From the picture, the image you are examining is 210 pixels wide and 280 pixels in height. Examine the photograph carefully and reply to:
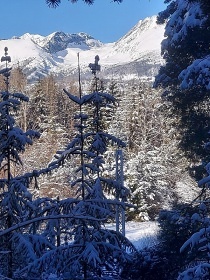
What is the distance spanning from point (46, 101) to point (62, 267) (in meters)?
36.9

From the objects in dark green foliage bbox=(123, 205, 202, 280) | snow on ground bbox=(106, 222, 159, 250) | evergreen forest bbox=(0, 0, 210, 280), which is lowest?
snow on ground bbox=(106, 222, 159, 250)

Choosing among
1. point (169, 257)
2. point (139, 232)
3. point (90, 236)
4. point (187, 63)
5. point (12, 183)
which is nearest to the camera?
point (90, 236)

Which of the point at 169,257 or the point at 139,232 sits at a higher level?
the point at 169,257

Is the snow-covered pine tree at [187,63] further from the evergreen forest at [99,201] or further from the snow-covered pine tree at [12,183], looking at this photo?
the snow-covered pine tree at [12,183]

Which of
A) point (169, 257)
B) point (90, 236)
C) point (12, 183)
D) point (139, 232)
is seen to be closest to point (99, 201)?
point (90, 236)

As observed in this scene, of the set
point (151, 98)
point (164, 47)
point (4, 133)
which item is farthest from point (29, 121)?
point (4, 133)

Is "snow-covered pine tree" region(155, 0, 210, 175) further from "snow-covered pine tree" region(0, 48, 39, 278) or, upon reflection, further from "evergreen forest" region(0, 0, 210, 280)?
"snow-covered pine tree" region(0, 48, 39, 278)

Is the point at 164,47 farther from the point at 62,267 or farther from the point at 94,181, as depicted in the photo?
the point at 62,267

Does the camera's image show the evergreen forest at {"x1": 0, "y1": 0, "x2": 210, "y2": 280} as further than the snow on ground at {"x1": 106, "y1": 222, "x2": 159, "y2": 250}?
No

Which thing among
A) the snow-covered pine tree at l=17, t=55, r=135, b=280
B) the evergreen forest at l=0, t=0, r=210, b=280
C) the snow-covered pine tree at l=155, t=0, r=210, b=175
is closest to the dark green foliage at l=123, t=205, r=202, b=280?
the evergreen forest at l=0, t=0, r=210, b=280

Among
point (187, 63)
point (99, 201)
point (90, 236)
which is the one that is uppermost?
point (187, 63)

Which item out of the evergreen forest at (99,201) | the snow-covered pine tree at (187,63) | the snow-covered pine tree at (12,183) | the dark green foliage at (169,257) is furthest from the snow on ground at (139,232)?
the snow-covered pine tree at (12,183)

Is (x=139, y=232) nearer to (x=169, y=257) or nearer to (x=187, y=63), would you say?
(x=187, y=63)

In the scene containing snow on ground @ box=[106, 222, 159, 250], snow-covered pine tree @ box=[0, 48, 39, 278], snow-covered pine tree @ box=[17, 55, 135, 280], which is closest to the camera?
snow-covered pine tree @ box=[17, 55, 135, 280]
